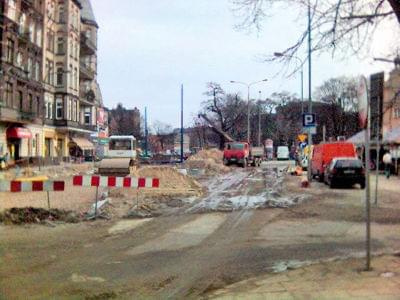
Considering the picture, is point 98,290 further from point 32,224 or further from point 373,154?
point 373,154

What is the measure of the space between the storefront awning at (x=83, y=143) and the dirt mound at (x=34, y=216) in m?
54.5

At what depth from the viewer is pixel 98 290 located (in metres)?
7.79

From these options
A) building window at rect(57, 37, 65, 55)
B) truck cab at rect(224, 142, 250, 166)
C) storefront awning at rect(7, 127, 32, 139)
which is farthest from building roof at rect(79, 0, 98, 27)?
storefront awning at rect(7, 127, 32, 139)

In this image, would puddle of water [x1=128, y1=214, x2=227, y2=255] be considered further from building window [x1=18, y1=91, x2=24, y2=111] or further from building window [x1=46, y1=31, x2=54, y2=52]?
building window [x1=46, y1=31, x2=54, y2=52]

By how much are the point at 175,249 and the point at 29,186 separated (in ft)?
20.4

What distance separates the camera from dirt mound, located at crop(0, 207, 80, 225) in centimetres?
1464

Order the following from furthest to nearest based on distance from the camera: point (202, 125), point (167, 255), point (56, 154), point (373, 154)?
1. point (202, 125)
2. point (56, 154)
3. point (373, 154)
4. point (167, 255)

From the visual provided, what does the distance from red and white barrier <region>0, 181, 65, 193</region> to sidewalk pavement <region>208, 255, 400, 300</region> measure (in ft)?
29.2

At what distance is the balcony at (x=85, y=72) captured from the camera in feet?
239

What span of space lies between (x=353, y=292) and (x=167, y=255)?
4171 mm

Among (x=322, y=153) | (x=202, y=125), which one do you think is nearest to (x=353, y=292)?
(x=322, y=153)

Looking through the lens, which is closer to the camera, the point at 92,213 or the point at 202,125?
the point at 92,213

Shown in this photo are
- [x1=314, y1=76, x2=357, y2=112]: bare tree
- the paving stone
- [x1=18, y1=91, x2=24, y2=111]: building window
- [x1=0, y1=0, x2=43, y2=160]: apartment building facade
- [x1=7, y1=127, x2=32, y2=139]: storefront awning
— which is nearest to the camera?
the paving stone

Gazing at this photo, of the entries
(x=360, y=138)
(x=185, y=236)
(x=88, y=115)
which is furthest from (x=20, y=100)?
(x=185, y=236)
